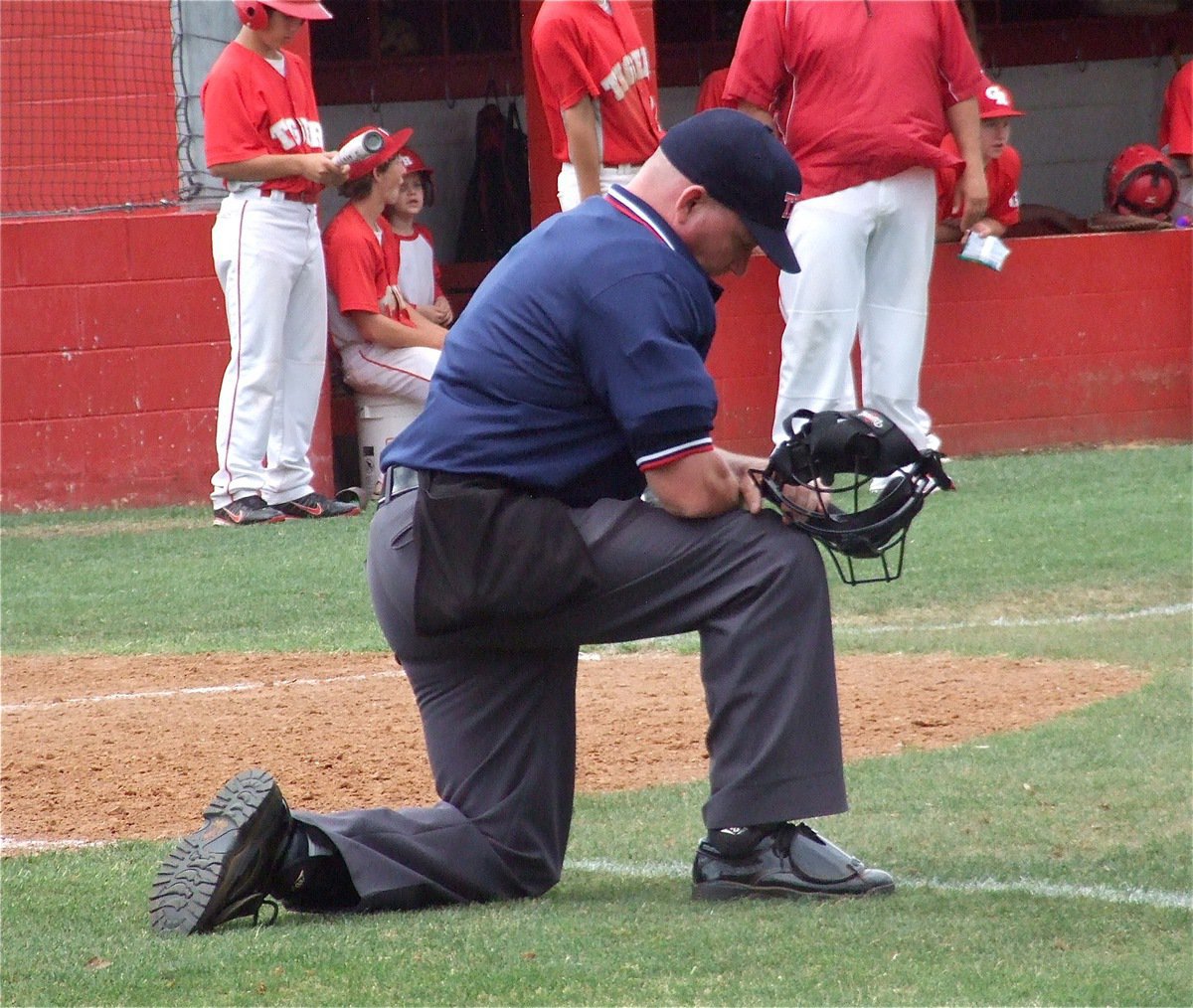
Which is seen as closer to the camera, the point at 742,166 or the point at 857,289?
the point at 742,166

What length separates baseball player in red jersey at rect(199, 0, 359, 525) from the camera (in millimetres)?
8938

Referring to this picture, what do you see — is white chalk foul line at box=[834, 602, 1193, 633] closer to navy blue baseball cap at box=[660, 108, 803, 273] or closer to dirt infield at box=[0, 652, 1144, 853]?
dirt infield at box=[0, 652, 1144, 853]

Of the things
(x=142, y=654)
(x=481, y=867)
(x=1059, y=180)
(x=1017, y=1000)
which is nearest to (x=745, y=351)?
(x=142, y=654)

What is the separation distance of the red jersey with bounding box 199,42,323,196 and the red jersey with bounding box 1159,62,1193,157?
6.67 metres

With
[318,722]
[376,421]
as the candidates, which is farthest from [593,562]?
[376,421]

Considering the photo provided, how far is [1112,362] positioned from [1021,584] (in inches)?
197

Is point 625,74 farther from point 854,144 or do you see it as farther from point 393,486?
point 393,486

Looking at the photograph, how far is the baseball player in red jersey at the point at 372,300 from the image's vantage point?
9.92 meters

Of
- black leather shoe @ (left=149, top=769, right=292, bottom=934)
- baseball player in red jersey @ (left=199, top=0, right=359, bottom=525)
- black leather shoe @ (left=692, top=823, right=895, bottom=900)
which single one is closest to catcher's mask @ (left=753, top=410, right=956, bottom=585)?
black leather shoe @ (left=692, top=823, right=895, bottom=900)

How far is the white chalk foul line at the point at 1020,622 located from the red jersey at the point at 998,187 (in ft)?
16.4

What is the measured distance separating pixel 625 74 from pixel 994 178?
3878 millimetres

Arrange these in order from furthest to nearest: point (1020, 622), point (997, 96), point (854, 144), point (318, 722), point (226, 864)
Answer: point (997, 96), point (854, 144), point (1020, 622), point (318, 722), point (226, 864)

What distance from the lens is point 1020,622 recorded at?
6789 mm

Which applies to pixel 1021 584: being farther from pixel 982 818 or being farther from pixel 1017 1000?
pixel 1017 1000
